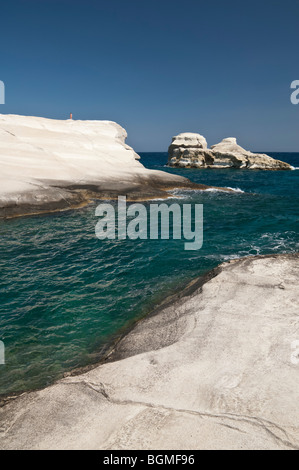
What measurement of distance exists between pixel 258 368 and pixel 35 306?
745 centimetres

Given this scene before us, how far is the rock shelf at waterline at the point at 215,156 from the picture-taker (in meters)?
80.4

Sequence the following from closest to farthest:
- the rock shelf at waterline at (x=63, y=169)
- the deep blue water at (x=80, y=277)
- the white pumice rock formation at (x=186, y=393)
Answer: the white pumice rock formation at (x=186, y=393), the deep blue water at (x=80, y=277), the rock shelf at waterline at (x=63, y=169)

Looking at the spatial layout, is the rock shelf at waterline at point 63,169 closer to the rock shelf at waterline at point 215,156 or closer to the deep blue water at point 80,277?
the deep blue water at point 80,277

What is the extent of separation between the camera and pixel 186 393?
5051 mm

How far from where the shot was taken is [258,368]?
5512 millimetres

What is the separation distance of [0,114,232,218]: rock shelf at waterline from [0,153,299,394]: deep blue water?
8.41ft

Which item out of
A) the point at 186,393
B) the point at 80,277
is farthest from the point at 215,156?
the point at 186,393

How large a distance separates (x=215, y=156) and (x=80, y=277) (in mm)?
77378

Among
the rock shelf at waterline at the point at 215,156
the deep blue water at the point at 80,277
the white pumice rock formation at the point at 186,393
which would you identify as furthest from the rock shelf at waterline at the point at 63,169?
the rock shelf at waterline at the point at 215,156

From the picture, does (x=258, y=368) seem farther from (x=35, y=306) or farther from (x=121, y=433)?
(x=35, y=306)

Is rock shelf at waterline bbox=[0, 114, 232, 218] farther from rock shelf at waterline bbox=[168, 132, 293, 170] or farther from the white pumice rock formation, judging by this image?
rock shelf at waterline bbox=[168, 132, 293, 170]

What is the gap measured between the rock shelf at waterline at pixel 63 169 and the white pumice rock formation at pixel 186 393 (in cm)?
1712

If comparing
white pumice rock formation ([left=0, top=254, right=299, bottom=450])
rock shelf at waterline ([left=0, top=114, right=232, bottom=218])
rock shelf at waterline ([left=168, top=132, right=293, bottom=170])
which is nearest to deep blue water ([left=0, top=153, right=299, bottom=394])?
white pumice rock formation ([left=0, top=254, right=299, bottom=450])
